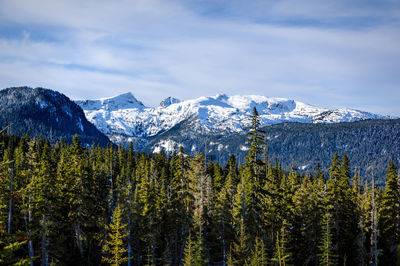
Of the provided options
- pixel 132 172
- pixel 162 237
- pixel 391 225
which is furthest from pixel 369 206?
pixel 132 172

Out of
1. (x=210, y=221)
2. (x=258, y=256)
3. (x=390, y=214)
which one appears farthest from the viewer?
(x=210, y=221)

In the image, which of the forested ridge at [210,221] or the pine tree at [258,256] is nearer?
the pine tree at [258,256]

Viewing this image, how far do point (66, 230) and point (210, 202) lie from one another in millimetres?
20471

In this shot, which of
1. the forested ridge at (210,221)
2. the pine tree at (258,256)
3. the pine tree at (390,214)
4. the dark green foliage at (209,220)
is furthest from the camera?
the pine tree at (390,214)

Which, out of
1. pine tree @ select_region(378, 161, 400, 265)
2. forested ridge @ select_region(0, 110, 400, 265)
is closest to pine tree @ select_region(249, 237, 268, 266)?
forested ridge @ select_region(0, 110, 400, 265)

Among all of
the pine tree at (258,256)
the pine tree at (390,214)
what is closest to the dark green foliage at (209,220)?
the pine tree at (390,214)

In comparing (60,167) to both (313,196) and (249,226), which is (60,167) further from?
(313,196)

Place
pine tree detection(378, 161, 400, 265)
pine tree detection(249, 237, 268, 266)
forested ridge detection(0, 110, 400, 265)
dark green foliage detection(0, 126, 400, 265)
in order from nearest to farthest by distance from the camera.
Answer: pine tree detection(249, 237, 268, 266) < forested ridge detection(0, 110, 400, 265) < dark green foliage detection(0, 126, 400, 265) < pine tree detection(378, 161, 400, 265)

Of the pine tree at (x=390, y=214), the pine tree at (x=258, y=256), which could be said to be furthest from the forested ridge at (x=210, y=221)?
the pine tree at (x=258, y=256)

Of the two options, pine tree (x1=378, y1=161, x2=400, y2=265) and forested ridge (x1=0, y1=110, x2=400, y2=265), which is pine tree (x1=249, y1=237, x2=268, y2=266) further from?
pine tree (x1=378, y1=161, x2=400, y2=265)

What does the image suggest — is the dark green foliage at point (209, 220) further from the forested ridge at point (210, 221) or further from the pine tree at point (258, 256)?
the pine tree at point (258, 256)

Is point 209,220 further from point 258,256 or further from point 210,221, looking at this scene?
point 258,256

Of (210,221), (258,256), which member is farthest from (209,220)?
(258,256)

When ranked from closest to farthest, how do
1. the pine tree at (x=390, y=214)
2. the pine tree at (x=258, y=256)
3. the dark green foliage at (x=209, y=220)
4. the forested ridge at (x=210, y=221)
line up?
the pine tree at (x=258, y=256) → the forested ridge at (x=210, y=221) → the dark green foliage at (x=209, y=220) → the pine tree at (x=390, y=214)
